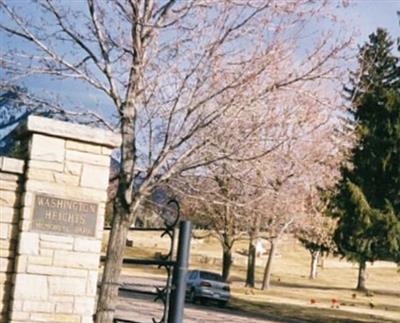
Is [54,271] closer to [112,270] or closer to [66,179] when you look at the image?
[66,179]

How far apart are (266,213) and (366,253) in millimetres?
24676

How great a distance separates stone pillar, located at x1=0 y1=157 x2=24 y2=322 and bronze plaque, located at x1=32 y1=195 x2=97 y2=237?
8.0 inches

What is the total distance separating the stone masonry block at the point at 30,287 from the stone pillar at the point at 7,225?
0.13 metres

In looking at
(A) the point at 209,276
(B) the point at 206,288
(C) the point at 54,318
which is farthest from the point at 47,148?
(A) the point at 209,276

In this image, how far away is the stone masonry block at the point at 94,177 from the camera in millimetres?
7215

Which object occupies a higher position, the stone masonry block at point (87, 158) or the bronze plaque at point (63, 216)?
the stone masonry block at point (87, 158)

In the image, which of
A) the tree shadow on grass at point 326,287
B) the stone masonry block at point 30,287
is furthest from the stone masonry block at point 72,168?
the tree shadow on grass at point 326,287

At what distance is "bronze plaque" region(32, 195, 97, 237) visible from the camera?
6922 millimetres

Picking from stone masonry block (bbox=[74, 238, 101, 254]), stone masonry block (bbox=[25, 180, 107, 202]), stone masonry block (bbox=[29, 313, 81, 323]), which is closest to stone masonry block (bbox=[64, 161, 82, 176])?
stone masonry block (bbox=[25, 180, 107, 202])

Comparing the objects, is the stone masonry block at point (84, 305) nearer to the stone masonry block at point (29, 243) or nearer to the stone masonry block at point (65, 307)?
the stone masonry block at point (65, 307)

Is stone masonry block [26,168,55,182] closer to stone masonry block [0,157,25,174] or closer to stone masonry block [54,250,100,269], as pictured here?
stone masonry block [0,157,25,174]

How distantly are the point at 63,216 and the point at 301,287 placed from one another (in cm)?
4237

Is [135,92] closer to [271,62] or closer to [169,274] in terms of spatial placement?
[271,62]

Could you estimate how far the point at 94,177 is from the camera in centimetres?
727
